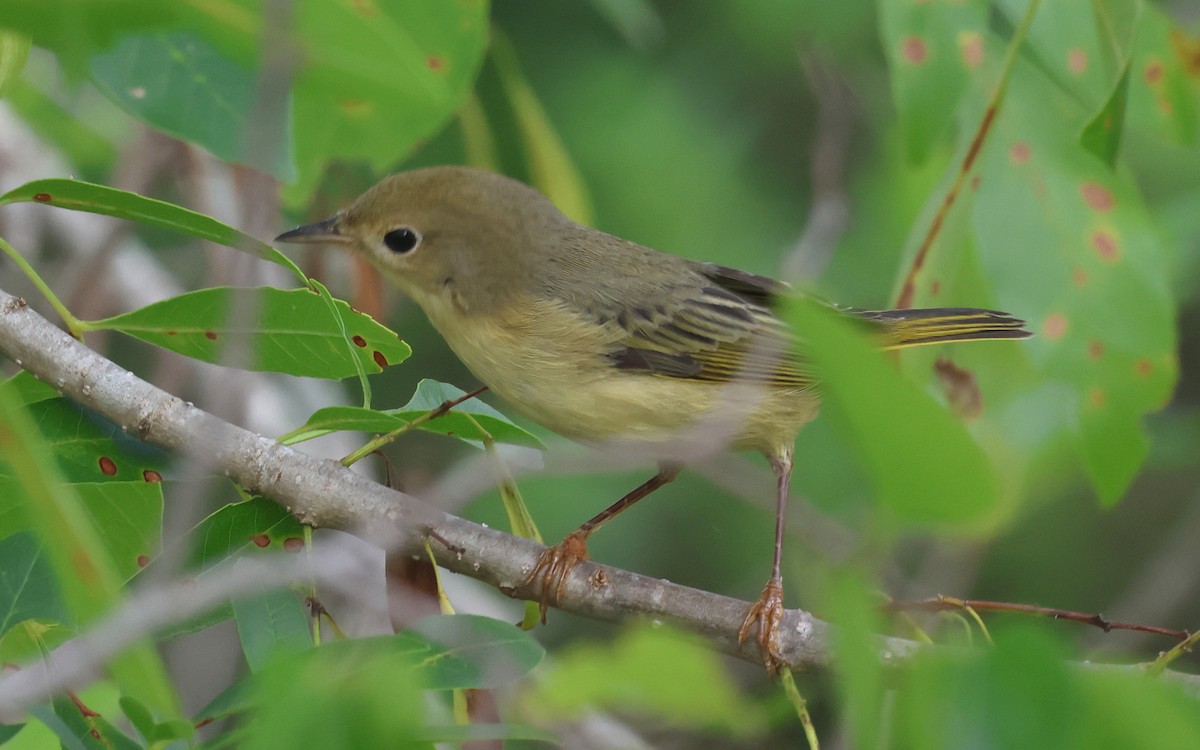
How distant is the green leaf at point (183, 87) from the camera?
2.41m

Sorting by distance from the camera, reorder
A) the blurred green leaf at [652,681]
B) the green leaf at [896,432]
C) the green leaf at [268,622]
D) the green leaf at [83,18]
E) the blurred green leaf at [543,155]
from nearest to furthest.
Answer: the green leaf at [896,432] < the blurred green leaf at [652,681] < the green leaf at [83,18] < the green leaf at [268,622] < the blurred green leaf at [543,155]

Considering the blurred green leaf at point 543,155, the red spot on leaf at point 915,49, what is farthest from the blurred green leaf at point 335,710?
the blurred green leaf at point 543,155

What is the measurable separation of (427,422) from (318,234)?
145 cm

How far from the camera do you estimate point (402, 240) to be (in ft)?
12.0

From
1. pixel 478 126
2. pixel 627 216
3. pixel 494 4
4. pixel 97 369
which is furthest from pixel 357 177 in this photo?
pixel 97 369

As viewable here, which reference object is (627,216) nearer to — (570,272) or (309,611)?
(570,272)

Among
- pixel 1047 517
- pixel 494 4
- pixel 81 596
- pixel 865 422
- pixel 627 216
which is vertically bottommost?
pixel 1047 517

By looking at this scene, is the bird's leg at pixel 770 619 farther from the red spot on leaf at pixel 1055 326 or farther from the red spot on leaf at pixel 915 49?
the red spot on leaf at pixel 915 49

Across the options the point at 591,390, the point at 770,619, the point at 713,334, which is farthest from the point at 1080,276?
the point at 770,619

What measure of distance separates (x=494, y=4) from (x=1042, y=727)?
6.10m

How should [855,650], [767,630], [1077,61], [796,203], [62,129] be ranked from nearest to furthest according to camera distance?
[855,650]
[767,630]
[1077,61]
[62,129]
[796,203]

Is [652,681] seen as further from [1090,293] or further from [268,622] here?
[1090,293]

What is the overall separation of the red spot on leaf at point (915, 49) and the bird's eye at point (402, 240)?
146 centimetres

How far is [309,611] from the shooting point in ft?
6.57
